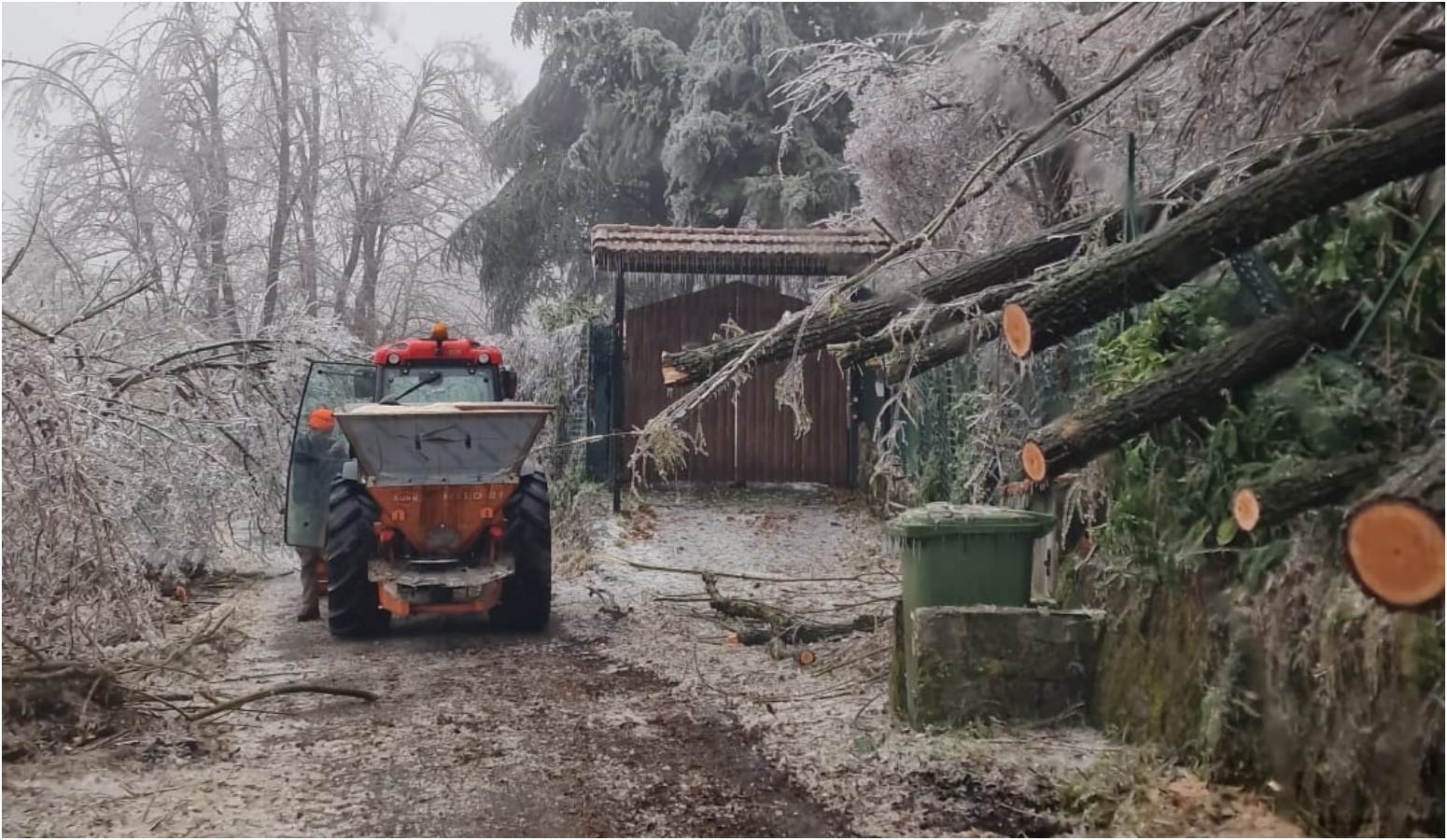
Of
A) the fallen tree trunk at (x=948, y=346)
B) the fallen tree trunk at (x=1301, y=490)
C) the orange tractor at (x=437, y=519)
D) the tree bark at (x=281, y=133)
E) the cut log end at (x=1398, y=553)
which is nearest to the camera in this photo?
the cut log end at (x=1398, y=553)

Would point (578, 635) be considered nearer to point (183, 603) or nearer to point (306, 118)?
point (183, 603)

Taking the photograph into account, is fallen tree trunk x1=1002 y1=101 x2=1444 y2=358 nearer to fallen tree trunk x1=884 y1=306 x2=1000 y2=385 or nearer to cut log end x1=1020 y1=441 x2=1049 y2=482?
cut log end x1=1020 y1=441 x2=1049 y2=482

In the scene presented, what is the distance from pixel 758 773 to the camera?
512 cm

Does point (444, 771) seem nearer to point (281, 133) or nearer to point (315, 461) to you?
point (315, 461)

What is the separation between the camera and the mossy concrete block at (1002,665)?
215 inches

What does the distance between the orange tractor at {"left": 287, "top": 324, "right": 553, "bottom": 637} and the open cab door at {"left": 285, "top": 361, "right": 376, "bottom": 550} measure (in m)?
0.58

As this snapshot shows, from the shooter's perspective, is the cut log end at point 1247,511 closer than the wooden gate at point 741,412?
Yes

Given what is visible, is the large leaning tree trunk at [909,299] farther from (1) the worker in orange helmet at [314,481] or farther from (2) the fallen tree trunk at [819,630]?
(1) the worker in orange helmet at [314,481]

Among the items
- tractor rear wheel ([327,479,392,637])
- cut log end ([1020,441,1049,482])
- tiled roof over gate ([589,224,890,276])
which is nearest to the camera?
cut log end ([1020,441,1049,482])

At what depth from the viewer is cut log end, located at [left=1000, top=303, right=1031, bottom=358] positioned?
4.98m

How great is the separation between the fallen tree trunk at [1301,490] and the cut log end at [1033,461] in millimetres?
Result: 852

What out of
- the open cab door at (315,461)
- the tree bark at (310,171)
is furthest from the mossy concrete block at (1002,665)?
the tree bark at (310,171)

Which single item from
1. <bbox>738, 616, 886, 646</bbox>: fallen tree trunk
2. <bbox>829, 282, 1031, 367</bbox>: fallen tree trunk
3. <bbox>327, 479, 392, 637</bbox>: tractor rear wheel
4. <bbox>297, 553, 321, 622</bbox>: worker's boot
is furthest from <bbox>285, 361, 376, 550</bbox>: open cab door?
<bbox>829, 282, 1031, 367</bbox>: fallen tree trunk

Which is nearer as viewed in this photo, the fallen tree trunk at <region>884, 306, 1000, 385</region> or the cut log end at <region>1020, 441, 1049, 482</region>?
the cut log end at <region>1020, 441, 1049, 482</region>
